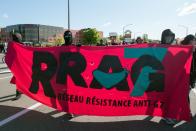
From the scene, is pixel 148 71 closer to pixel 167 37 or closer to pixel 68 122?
pixel 167 37

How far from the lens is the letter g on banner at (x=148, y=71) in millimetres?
6180

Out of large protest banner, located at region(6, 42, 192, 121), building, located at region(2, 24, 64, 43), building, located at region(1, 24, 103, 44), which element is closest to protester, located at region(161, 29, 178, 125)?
large protest banner, located at region(6, 42, 192, 121)

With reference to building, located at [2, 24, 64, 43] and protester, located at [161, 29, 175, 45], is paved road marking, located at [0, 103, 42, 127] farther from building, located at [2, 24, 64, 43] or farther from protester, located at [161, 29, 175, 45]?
building, located at [2, 24, 64, 43]

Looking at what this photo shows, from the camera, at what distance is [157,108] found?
20.0 feet

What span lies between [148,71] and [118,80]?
1.89ft

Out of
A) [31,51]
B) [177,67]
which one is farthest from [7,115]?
→ [177,67]

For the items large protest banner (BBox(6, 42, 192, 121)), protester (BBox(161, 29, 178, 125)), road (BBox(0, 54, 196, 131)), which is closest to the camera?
road (BBox(0, 54, 196, 131))

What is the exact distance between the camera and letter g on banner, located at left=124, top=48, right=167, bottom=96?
6.18 metres

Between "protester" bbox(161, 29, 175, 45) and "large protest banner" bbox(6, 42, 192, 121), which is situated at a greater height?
"protester" bbox(161, 29, 175, 45)

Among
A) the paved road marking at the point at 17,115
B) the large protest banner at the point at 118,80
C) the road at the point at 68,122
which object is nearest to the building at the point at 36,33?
the paved road marking at the point at 17,115

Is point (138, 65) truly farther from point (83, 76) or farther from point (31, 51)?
point (31, 51)

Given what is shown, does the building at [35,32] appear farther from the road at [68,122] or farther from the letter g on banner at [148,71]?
the letter g on banner at [148,71]

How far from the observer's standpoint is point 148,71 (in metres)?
6.23

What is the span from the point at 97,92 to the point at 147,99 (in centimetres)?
93
